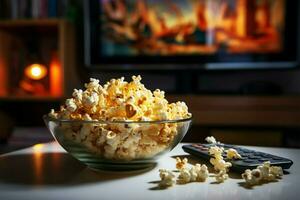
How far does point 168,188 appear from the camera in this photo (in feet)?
1.53

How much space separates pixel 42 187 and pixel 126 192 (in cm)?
11

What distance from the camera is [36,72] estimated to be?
2014 mm

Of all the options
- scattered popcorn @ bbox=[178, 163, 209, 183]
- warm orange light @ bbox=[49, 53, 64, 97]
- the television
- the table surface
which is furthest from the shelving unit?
scattered popcorn @ bbox=[178, 163, 209, 183]

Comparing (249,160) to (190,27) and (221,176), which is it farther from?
(190,27)

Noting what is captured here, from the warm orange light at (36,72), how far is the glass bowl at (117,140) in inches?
60.1

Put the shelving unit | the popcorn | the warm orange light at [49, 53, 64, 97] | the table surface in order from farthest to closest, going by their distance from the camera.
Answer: the warm orange light at [49, 53, 64, 97] < the shelving unit < the popcorn < the table surface

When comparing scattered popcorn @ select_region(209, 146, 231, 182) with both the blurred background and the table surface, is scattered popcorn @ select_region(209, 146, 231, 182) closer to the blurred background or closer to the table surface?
the table surface

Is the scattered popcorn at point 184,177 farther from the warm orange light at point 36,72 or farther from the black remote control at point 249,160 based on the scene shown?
the warm orange light at point 36,72

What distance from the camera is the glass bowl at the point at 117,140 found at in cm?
50

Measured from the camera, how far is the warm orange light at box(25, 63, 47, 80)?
201 cm

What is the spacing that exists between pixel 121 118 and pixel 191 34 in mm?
1342

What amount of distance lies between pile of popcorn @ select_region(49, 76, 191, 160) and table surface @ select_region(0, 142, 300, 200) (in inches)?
1.6

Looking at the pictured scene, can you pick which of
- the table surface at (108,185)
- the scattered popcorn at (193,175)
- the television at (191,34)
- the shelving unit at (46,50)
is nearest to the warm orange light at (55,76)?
the shelving unit at (46,50)

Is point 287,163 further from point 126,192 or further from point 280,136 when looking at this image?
point 280,136
